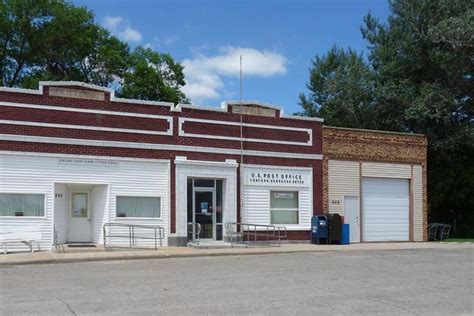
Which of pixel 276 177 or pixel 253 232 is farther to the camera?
pixel 276 177

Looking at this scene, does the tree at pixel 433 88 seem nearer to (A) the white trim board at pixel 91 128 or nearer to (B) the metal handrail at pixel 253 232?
(B) the metal handrail at pixel 253 232

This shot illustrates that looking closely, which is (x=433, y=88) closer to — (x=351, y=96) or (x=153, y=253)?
(x=351, y=96)

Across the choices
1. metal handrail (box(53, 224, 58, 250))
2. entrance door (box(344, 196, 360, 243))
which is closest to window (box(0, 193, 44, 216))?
metal handrail (box(53, 224, 58, 250))

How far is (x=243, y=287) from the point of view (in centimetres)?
1281

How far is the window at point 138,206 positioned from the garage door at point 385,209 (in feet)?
33.6

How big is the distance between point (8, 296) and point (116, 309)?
280 cm

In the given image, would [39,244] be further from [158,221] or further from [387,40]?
[387,40]

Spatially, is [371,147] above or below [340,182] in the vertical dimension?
above

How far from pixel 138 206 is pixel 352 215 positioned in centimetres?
1030

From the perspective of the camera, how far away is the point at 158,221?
2388 centimetres

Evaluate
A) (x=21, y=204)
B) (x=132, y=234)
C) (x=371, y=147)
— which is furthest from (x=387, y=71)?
(x=21, y=204)

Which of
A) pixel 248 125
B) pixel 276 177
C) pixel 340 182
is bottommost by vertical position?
pixel 340 182

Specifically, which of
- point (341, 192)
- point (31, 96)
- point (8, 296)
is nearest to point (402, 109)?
point (341, 192)

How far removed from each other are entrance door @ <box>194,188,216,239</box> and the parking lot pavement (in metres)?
5.82
